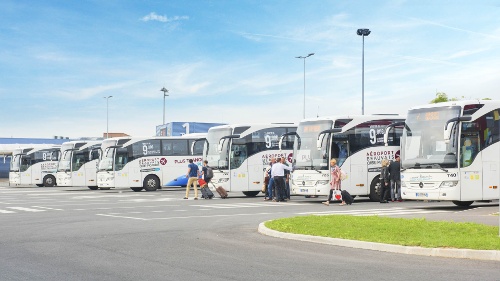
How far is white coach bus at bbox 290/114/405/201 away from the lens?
27.7m

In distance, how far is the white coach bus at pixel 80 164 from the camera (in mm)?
49875

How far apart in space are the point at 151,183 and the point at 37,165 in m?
16.7

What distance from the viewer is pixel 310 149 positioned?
28266mm

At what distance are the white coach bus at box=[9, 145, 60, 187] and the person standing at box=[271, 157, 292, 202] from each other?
31.2 meters

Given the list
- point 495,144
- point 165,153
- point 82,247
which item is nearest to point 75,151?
point 165,153

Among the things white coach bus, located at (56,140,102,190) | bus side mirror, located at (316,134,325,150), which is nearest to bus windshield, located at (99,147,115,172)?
white coach bus, located at (56,140,102,190)

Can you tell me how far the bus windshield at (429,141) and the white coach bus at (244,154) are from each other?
11146 mm

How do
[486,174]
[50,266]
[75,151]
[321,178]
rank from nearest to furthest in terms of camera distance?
[50,266] → [486,174] → [321,178] → [75,151]

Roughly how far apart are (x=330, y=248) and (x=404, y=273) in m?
3.12

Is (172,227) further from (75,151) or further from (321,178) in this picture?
(75,151)

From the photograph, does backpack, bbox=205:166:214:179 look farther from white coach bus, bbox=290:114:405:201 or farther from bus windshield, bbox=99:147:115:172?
bus windshield, bbox=99:147:115:172

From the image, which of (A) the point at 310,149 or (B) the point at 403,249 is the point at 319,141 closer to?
(A) the point at 310,149

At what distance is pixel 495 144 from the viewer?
23203 millimetres

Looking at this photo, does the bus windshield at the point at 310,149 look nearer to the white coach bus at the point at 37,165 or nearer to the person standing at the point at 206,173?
the person standing at the point at 206,173
